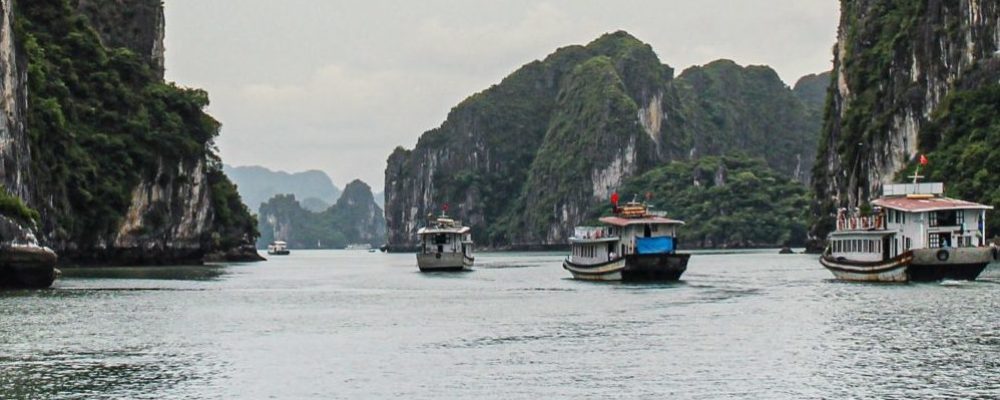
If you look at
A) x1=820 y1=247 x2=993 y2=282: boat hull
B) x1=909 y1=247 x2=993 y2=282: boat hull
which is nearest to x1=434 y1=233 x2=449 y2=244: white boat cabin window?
x1=820 y1=247 x2=993 y2=282: boat hull

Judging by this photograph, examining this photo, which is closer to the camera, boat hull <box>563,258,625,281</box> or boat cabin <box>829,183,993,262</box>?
boat cabin <box>829,183,993,262</box>

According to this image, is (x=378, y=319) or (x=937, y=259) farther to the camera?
(x=937, y=259)

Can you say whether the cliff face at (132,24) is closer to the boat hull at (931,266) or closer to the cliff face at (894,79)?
the cliff face at (894,79)

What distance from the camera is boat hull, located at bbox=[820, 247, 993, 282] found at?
70.7 metres

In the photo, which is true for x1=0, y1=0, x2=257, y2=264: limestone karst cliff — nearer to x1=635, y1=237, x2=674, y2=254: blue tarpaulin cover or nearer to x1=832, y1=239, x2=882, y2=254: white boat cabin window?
→ x1=635, y1=237, x2=674, y2=254: blue tarpaulin cover

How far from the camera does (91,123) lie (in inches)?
4692

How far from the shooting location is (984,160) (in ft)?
363

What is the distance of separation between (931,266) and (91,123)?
262ft

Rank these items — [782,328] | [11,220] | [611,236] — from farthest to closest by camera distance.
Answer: [611,236]
[11,220]
[782,328]

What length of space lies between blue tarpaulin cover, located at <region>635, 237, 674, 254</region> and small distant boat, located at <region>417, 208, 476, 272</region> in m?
33.4

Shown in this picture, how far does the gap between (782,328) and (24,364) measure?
26.9m

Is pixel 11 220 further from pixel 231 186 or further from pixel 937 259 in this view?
pixel 231 186

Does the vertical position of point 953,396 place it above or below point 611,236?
below

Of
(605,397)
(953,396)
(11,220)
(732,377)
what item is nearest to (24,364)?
(605,397)
